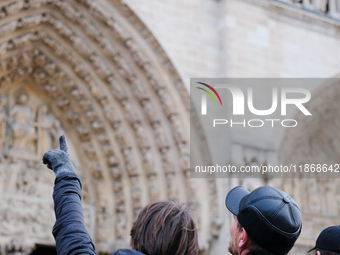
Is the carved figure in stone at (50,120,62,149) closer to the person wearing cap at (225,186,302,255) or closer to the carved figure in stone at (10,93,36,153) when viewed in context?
the carved figure in stone at (10,93,36,153)

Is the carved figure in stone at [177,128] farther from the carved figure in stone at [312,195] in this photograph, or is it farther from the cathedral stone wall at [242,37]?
the carved figure in stone at [312,195]

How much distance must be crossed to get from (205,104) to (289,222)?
427 cm

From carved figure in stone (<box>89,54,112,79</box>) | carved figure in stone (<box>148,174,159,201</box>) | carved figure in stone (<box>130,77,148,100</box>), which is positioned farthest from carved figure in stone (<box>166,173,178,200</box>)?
carved figure in stone (<box>89,54,112,79</box>)

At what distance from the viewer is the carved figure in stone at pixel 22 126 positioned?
5.44 meters

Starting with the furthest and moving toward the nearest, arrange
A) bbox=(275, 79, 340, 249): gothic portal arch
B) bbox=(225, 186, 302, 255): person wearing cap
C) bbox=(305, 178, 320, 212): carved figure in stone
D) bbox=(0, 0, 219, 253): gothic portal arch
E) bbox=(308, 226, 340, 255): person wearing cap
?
bbox=(305, 178, 320, 212): carved figure in stone → bbox=(275, 79, 340, 249): gothic portal arch → bbox=(0, 0, 219, 253): gothic portal arch → bbox=(308, 226, 340, 255): person wearing cap → bbox=(225, 186, 302, 255): person wearing cap

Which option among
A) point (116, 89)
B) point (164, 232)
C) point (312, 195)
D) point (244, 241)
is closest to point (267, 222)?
point (244, 241)

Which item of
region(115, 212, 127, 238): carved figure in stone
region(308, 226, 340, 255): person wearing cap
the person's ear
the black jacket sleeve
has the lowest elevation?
region(115, 212, 127, 238): carved figure in stone

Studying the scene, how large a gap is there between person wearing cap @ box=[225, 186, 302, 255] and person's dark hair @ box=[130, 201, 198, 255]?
0.46 feet

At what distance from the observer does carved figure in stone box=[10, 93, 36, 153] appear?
544cm

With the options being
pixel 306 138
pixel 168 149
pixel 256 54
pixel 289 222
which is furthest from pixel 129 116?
pixel 289 222

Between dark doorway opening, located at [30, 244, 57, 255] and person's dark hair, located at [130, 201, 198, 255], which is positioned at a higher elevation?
person's dark hair, located at [130, 201, 198, 255]

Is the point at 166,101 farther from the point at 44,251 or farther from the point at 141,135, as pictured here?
the point at 44,251

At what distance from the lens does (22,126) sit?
5.48 metres

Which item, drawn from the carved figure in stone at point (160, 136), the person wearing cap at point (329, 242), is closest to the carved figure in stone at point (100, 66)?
the carved figure in stone at point (160, 136)
